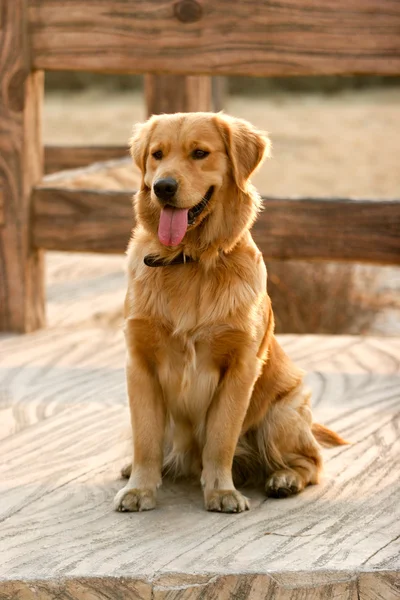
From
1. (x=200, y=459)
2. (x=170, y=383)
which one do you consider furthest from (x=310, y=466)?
(x=170, y=383)

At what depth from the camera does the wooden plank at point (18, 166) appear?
4.73 metres

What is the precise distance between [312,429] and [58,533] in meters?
1.06

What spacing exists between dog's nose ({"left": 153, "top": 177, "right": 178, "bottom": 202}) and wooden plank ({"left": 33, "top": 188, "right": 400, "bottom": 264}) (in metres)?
1.94

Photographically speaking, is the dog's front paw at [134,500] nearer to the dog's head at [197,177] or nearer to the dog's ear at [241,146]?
the dog's head at [197,177]

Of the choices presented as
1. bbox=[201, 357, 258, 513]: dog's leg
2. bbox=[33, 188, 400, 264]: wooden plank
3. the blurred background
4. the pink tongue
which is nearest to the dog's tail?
bbox=[201, 357, 258, 513]: dog's leg

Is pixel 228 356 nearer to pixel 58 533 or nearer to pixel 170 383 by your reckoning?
pixel 170 383

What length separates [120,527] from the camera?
2.71 meters

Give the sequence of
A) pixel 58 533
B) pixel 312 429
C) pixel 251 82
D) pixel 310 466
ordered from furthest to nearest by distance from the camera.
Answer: pixel 251 82
pixel 312 429
pixel 310 466
pixel 58 533

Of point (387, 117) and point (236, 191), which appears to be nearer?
point (236, 191)

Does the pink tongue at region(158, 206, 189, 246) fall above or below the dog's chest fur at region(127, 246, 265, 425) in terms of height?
above

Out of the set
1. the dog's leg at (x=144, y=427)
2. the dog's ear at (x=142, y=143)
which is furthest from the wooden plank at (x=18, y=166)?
the dog's leg at (x=144, y=427)

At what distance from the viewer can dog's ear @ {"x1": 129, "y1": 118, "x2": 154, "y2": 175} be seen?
3.00m

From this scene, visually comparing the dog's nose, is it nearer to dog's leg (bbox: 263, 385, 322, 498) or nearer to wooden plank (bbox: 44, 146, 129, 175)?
dog's leg (bbox: 263, 385, 322, 498)

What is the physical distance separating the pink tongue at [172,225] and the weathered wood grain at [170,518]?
758 millimetres
